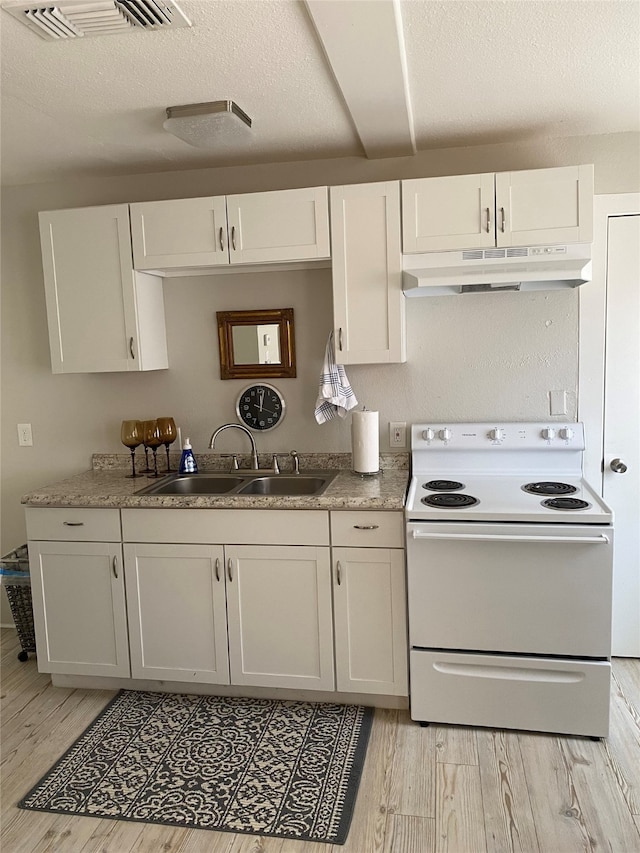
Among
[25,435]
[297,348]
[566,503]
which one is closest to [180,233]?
[297,348]

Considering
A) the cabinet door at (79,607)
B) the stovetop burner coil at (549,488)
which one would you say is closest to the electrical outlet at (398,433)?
the stovetop burner coil at (549,488)

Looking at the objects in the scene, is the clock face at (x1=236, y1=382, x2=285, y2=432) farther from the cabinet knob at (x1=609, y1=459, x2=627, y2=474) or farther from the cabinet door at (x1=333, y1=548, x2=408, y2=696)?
the cabinet knob at (x1=609, y1=459, x2=627, y2=474)

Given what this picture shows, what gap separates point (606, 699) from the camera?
2.36 meters

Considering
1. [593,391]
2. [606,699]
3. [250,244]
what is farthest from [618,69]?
[606,699]

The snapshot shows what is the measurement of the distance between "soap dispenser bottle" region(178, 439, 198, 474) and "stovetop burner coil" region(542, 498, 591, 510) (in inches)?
63.5

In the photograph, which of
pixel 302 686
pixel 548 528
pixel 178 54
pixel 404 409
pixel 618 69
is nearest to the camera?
pixel 178 54

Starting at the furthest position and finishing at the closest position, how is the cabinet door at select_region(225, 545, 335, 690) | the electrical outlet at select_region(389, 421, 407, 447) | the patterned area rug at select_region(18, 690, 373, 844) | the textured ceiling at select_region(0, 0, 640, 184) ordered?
the electrical outlet at select_region(389, 421, 407, 447)
the cabinet door at select_region(225, 545, 335, 690)
the patterned area rug at select_region(18, 690, 373, 844)
the textured ceiling at select_region(0, 0, 640, 184)

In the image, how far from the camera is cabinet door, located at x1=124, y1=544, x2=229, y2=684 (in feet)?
8.85

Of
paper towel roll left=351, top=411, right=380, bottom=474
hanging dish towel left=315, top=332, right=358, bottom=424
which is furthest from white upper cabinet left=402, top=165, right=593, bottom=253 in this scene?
paper towel roll left=351, top=411, right=380, bottom=474

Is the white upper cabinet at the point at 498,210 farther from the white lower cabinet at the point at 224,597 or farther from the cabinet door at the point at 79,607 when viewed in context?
the cabinet door at the point at 79,607

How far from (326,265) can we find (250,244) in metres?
0.40

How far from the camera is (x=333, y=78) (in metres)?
2.14

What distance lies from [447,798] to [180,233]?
7.91 ft

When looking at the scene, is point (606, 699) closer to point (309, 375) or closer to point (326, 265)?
point (309, 375)
